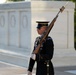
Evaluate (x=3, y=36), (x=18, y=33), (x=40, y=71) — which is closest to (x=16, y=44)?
(x=18, y=33)

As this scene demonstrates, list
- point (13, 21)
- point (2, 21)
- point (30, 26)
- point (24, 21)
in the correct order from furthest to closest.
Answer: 1. point (2, 21)
2. point (13, 21)
3. point (24, 21)
4. point (30, 26)

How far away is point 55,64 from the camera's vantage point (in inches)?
469

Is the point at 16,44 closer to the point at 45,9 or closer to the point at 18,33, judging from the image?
the point at 18,33

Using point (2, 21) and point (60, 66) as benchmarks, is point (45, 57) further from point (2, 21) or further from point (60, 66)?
point (2, 21)

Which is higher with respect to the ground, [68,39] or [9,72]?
[68,39]

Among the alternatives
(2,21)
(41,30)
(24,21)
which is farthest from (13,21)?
(41,30)

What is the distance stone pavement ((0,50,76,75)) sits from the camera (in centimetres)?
1100

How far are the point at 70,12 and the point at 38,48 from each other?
7419 mm

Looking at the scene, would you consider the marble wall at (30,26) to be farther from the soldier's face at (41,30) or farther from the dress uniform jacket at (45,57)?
the soldier's face at (41,30)

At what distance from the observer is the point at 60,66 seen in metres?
12.0

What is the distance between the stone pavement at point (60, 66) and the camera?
11002 millimetres

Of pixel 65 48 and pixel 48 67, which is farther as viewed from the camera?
pixel 65 48

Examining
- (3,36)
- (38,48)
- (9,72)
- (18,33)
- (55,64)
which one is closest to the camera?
(38,48)

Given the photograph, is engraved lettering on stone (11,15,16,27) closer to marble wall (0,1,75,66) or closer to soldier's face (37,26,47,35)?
marble wall (0,1,75,66)
